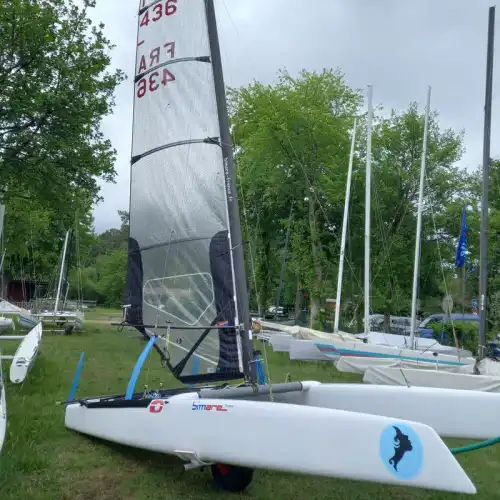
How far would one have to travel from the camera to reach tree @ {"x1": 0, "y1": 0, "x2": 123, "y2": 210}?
41.4 ft

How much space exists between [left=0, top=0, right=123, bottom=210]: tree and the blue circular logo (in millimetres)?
11589

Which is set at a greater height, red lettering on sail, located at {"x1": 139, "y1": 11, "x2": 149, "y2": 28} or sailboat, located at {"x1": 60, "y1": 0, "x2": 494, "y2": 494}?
red lettering on sail, located at {"x1": 139, "y1": 11, "x2": 149, "y2": 28}

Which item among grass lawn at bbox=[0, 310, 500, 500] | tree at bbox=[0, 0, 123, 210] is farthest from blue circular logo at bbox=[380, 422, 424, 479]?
tree at bbox=[0, 0, 123, 210]

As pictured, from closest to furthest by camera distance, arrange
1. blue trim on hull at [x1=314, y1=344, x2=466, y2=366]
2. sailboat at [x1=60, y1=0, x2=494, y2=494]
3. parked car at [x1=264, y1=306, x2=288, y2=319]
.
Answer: sailboat at [x1=60, y1=0, x2=494, y2=494]
blue trim on hull at [x1=314, y1=344, x2=466, y2=366]
parked car at [x1=264, y1=306, x2=288, y2=319]

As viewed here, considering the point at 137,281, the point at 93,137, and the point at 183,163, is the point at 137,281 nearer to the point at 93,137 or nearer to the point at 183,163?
the point at 183,163

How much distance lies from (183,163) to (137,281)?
1428 mm

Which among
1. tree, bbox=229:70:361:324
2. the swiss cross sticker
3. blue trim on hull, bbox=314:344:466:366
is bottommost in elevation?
blue trim on hull, bbox=314:344:466:366

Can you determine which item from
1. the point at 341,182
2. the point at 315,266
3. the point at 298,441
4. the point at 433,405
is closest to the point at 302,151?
the point at 341,182

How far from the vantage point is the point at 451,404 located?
14.9ft

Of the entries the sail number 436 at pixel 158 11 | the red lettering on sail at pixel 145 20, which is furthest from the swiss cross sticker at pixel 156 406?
the red lettering on sail at pixel 145 20

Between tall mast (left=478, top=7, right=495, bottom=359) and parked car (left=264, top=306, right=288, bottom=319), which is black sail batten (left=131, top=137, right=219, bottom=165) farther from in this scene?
parked car (left=264, top=306, right=288, bottom=319)

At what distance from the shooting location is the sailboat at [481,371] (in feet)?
25.4

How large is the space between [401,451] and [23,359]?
5.47 m

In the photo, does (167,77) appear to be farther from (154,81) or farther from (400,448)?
(400,448)
